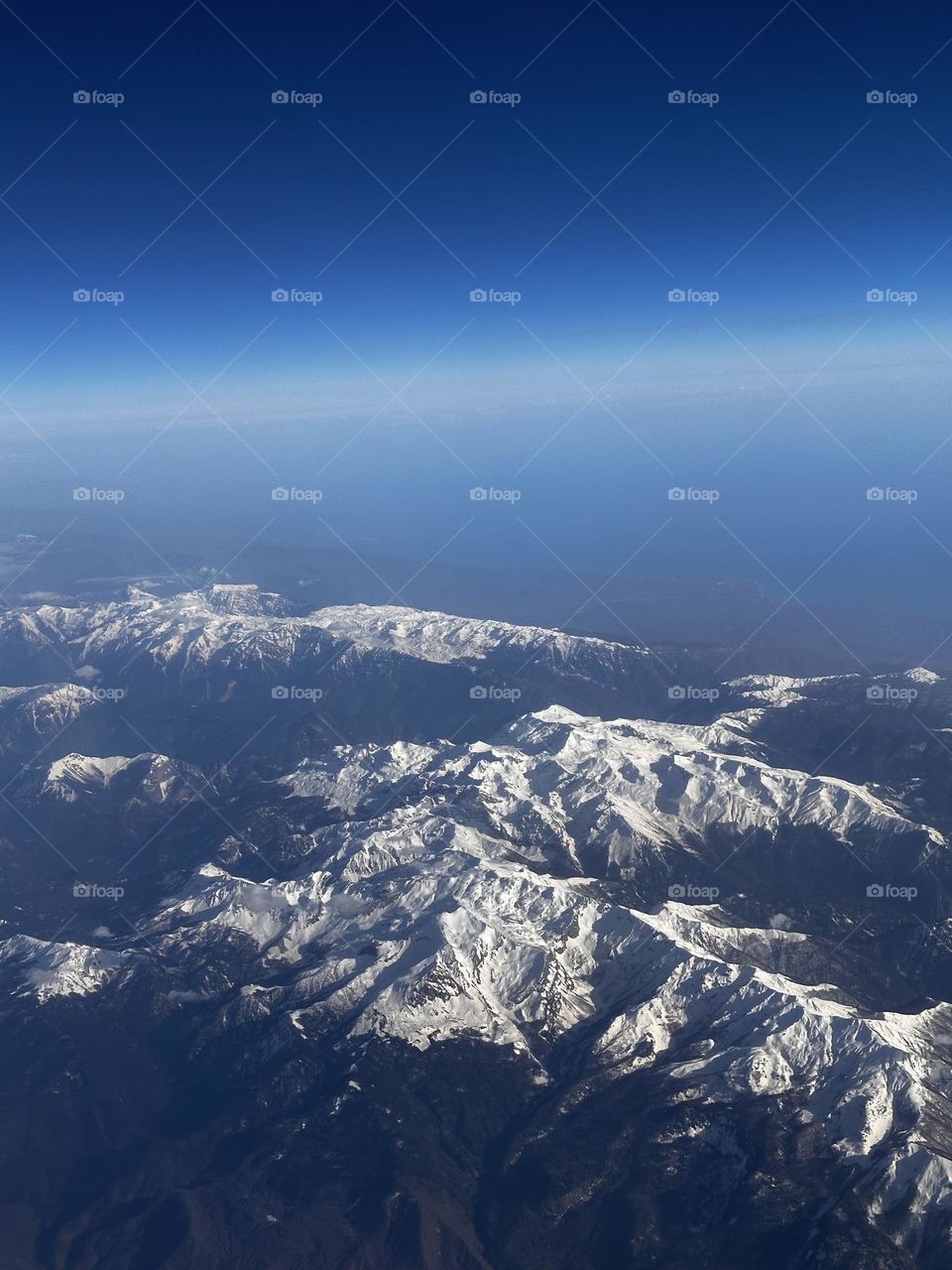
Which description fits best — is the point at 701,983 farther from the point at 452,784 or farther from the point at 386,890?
the point at 452,784

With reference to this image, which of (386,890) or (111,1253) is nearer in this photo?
(111,1253)

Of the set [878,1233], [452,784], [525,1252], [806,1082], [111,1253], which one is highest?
[452,784]

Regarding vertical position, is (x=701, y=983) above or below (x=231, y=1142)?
above

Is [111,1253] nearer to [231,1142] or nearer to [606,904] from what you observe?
[231,1142]

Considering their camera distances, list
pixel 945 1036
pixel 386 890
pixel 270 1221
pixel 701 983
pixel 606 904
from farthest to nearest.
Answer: pixel 386 890
pixel 606 904
pixel 701 983
pixel 945 1036
pixel 270 1221

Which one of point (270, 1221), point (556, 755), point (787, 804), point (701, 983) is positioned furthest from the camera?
point (556, 755)

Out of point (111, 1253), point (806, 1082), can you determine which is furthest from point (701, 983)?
point (111, 1253)

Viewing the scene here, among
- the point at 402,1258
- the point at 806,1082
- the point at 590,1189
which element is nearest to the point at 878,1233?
the point at 806,1082
